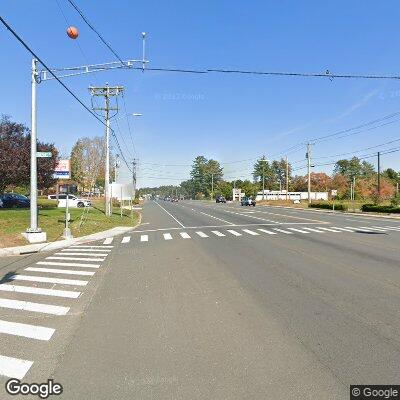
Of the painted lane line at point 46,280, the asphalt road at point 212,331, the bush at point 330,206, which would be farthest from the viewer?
the bush at point 330,206

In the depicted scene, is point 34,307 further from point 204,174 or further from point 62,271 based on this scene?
point 204,174

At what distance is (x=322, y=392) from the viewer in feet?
13.6

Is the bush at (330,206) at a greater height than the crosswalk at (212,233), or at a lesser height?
greater

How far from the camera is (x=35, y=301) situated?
7898 millimetres

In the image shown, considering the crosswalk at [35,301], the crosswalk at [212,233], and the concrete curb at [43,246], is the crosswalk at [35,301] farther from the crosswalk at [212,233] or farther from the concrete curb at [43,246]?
the crosswalk at [212,233]

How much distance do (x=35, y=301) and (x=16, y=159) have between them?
27632mm

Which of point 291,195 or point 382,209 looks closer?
point 382,209

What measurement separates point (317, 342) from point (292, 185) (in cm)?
14924

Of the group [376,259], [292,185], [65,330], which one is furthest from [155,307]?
[292,185]

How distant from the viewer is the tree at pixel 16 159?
32594 millimetres

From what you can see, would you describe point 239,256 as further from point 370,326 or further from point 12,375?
point 12,375

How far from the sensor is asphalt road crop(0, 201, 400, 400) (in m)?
4.39

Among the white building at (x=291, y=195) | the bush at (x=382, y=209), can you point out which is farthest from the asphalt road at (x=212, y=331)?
the white building at (x=291, y=195)

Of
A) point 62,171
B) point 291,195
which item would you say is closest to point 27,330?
point 62,171
